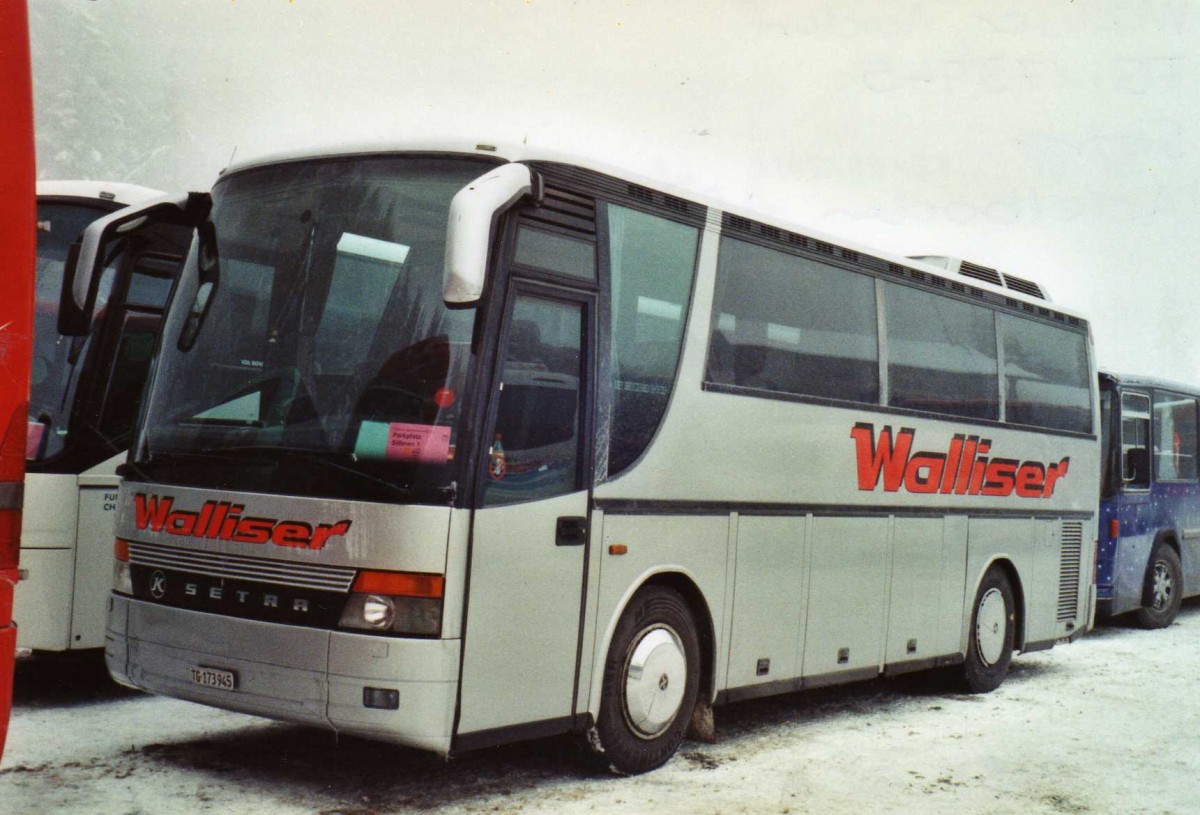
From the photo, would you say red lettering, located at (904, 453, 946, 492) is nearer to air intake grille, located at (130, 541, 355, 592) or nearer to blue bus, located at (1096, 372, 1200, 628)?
air intake grille, located at (130, 541, 355, 592)

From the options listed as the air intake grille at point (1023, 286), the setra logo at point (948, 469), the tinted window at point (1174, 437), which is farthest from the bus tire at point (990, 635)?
the tinted window at point (1174, 437)

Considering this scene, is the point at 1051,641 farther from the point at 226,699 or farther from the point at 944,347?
the point at 226,699

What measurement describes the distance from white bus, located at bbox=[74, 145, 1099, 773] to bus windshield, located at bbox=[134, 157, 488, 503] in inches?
0.6

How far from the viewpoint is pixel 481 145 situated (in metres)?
6.73

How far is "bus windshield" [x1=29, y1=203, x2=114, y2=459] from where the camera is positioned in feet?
28.5

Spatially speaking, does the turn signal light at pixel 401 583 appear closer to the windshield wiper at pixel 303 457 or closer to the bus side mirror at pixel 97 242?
the windshield wiper at pixel 303 457

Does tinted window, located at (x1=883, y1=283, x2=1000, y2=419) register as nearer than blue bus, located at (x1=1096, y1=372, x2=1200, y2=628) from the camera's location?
Yes

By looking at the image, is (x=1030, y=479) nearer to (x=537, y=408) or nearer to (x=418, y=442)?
(x=537, y=408)

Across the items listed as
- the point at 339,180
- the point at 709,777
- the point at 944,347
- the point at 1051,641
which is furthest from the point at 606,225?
the point at 1051,641

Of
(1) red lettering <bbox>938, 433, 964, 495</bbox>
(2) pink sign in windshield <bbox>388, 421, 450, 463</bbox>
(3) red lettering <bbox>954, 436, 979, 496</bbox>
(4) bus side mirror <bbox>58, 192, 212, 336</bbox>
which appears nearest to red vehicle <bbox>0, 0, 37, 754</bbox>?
(2) pink sign in windshield <bbox>388, 421, 450, 463</bbox>

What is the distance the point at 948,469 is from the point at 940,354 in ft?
2.86

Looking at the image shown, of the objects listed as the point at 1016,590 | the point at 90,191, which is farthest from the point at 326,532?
the point at 1016,590

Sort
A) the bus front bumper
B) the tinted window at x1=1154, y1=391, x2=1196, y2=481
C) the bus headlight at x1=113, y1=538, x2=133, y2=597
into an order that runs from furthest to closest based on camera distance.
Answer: the tinted window at x1=1154, y1=391, x2=1196, y2=481 → the bus headlight at x1=113, y1=538, x2=133, y2=597 → the bus front bumper

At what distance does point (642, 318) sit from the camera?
753 centimetres
